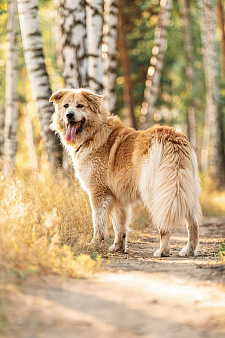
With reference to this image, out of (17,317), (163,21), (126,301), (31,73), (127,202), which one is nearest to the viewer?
(17,317)

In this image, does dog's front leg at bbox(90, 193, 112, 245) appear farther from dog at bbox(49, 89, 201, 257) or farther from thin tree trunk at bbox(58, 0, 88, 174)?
thin tree trunk at bbox(58, 0, 88, 174)

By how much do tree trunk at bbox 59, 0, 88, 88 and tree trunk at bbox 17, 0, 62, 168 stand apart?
0.55 m

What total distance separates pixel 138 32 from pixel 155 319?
21814 mm

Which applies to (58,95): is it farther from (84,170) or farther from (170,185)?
(170,185)

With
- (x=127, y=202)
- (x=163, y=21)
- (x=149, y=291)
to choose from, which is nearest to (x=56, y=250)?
(x=149, y=291)

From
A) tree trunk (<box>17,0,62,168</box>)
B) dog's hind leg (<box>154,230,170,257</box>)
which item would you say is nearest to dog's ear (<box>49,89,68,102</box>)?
dog's hind leg (<box>154,230,170,257</box>)

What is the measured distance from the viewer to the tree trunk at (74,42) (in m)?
10.2

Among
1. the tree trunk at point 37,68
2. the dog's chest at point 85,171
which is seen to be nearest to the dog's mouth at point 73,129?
the dog's chest at point 85,171

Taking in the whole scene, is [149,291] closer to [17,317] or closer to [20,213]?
[17,317]

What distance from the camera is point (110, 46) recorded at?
1443 centimetres

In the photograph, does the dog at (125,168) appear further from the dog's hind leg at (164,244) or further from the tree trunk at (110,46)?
the tree trunk at (110,46)

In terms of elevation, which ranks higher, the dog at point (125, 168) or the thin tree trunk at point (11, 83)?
the thin tree trunk at point (11, 83)

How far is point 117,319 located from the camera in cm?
405

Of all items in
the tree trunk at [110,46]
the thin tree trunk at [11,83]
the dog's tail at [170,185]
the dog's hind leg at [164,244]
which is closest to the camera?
the dog's tail at [170,185]
